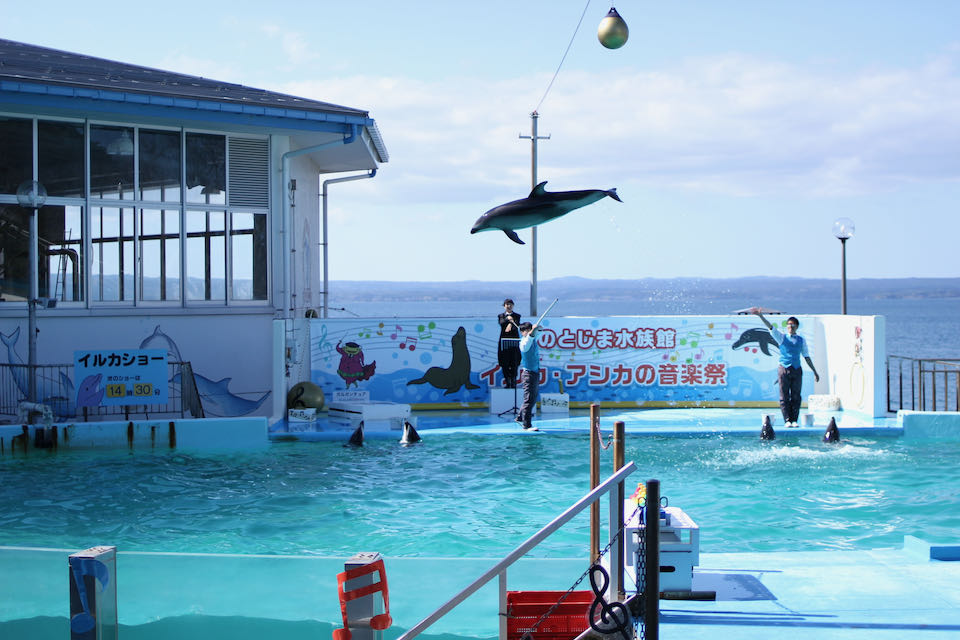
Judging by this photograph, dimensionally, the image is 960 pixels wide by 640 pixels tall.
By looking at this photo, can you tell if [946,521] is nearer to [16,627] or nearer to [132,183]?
[16,627]

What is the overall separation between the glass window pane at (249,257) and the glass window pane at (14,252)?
348cm

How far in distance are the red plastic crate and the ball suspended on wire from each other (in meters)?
5.64

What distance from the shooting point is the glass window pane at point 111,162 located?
53.5ft

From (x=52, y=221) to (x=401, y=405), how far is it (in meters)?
6.74

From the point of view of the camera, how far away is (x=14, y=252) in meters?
15.8

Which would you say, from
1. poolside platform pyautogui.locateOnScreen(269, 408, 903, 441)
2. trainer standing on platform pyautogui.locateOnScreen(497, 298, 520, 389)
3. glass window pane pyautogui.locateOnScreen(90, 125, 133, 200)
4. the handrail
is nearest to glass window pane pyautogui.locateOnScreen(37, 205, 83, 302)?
glass window pane pyautogui.locateOnScreen(90, 125, 133, 200)

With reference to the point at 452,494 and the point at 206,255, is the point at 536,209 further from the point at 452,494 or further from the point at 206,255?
the point at 206,255

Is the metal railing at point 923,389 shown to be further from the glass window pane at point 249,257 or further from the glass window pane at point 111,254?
the glass window pane at point 111,254

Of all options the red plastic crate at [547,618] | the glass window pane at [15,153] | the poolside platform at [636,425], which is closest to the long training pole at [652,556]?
the red plastic crate at [547,618]

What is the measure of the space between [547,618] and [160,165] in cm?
1337

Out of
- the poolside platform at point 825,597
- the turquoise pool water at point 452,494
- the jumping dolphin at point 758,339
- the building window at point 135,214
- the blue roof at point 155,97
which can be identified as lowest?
the turquoise pool water at point 452,494

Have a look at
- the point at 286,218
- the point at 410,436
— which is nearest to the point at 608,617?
the point at 410,436

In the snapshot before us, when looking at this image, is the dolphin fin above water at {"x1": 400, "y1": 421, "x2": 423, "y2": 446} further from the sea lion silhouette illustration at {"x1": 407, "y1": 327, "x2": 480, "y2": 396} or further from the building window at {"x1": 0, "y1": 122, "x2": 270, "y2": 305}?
the building window at {"x1": 0, "y1": 122, "x2": 270, "y2": 305}

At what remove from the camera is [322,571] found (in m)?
5.99
